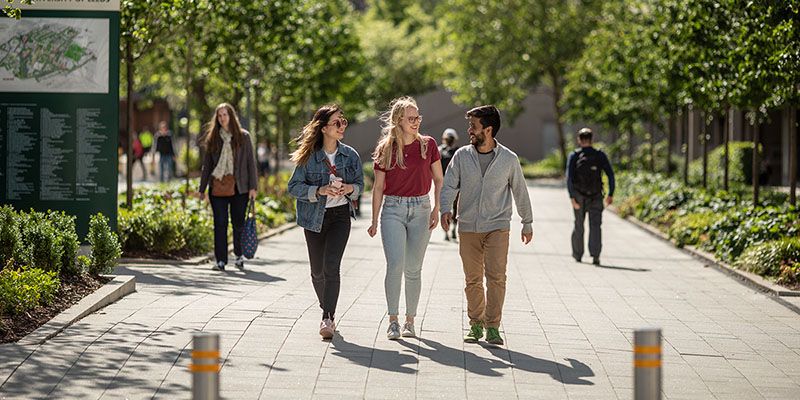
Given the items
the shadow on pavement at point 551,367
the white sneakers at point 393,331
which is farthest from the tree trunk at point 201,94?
the shadow on pavement at point 551,367

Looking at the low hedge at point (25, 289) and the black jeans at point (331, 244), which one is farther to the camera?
the black jeans at point (331, 244)

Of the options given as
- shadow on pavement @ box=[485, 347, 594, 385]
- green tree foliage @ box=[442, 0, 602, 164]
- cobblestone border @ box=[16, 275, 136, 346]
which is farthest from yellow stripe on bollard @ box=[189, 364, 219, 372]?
green tree foliage @ box=[442, 0, 602, 164]

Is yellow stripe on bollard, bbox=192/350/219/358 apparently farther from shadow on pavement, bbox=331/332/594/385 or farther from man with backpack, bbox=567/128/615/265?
man with backpack, bbox=567/128/615/265

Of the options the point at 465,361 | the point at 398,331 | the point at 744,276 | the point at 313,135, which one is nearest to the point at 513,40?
the point at 744,276

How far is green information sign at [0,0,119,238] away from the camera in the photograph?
541 inches

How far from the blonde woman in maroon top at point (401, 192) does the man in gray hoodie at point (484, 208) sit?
0.19 metres

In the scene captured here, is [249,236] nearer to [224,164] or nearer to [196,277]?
[224,164]

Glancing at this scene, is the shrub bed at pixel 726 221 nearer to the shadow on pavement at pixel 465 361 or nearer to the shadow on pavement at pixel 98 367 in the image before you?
the shadow on pavement at pixel 465 361

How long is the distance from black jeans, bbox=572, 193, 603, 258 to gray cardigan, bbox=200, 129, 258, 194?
4.71 m

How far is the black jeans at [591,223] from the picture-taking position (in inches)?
653

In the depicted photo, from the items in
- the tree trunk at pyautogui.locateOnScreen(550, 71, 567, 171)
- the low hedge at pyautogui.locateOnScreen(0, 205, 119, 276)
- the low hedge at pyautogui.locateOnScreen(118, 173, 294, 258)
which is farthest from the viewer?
the tree trunk at pyautogui.locateOnScreen(550, 71, 567, 171)

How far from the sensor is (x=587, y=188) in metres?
16.7

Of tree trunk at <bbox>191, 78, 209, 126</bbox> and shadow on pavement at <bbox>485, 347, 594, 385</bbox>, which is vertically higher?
tree trunk at <bbox>191, 78, 209, 126</bbox>

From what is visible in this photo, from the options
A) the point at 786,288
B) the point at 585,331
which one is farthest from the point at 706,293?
the point at 585,331
